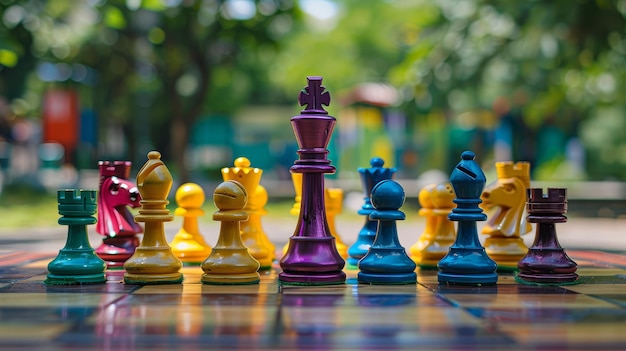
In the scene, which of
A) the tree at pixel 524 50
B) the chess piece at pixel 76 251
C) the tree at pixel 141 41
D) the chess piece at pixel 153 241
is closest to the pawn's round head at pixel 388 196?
the chess piece at pixel 153 241

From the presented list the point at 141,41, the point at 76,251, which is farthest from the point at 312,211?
the point at 141,41

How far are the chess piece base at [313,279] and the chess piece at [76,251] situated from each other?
2.61 feet

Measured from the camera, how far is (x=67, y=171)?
79.9 ft

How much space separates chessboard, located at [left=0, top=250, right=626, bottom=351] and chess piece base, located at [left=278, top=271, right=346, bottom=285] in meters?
0.05

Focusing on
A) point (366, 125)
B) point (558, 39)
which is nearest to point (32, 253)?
point (558, 39)

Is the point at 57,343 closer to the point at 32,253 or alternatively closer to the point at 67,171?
the point at 32,253

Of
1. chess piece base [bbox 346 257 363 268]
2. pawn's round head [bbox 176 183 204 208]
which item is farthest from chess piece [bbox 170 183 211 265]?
chess piece base [bbox 346 257 363 268]

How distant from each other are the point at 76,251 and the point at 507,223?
6.62 ft

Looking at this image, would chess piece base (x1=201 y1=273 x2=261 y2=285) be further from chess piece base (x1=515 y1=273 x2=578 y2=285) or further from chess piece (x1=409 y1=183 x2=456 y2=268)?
chess piece base (x1=515 y1=273 x2=578 y2=285)

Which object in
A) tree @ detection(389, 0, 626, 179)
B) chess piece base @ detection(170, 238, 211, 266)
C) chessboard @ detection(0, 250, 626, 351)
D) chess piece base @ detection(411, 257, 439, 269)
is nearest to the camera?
chessboard @ detection(0, 250, 626, 351)

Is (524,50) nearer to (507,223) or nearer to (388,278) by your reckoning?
(507,223)

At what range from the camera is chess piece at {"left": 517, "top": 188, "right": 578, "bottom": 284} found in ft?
10.4

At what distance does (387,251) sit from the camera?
3182 mm

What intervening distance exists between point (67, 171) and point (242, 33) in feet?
37.7
